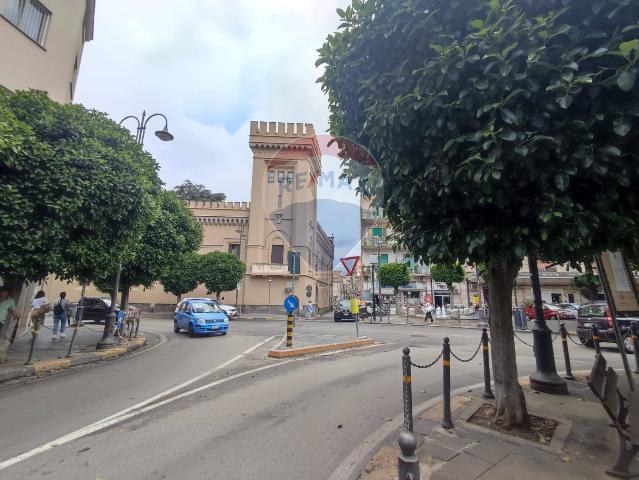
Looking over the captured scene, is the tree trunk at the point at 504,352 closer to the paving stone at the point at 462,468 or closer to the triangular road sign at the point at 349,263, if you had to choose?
the paving stone at the point at 462,468

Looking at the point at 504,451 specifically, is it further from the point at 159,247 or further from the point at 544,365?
the point at 159,247

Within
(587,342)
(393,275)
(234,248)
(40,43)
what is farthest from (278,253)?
(587,342)

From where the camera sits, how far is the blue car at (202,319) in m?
15.2

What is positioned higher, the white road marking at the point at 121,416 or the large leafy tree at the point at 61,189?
the large leafy tree at the point at 61,189

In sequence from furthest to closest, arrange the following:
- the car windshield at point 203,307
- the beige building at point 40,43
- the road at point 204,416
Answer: the car windshield at point 203,307 < the beige building at point 40,43 < the road at point 204,416

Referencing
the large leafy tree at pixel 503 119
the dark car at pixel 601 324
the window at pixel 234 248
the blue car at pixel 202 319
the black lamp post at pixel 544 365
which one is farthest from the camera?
the window at pixel 234 248

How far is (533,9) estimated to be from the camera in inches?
125

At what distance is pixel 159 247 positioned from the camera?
13.8 metres

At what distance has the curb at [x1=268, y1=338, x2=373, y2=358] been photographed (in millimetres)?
10020

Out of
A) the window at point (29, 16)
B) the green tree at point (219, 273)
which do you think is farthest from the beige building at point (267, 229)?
the window at point (29, 16)

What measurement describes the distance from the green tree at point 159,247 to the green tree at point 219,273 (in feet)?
47.8

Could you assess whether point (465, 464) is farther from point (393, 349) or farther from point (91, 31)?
point (91, 31)

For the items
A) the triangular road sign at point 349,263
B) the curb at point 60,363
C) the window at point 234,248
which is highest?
the window at point 234,248

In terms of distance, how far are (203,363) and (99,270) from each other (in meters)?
3.58
